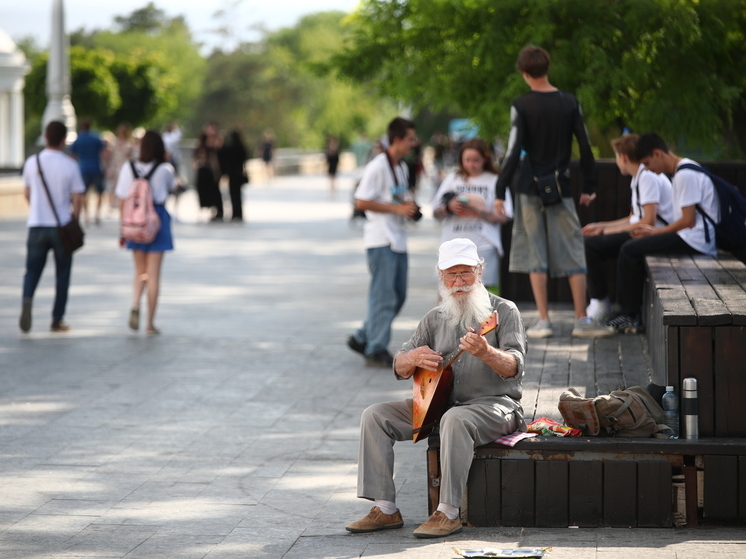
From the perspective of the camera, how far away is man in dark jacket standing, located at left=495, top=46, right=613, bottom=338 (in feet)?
26.5

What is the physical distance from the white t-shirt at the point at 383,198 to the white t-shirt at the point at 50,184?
309 cm

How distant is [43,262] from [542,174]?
5172mm

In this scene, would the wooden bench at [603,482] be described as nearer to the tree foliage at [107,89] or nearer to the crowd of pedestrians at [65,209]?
the crowd of pedestrians at [65,209]

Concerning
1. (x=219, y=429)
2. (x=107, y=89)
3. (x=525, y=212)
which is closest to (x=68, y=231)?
(x=219, y=429)

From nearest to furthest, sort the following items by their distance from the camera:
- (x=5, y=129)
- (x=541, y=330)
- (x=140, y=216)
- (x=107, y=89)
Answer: (x=541, y=330)
(x=140, y=216)
(x=5, y=129)
(x=107, y=89)

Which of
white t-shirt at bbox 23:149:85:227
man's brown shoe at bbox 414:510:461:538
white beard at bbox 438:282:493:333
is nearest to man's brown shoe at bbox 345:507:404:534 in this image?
man's brown shoe at bbox 414:510:461:538

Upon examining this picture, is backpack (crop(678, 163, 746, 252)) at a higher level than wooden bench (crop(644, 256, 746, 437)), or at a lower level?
higher

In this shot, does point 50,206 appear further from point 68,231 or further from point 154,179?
point 154,179

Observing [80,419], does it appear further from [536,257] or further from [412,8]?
[412,8]

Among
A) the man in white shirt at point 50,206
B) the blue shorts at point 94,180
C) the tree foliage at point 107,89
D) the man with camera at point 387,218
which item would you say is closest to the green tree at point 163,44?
the tree foliage at point 107,89

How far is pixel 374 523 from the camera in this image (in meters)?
5.52

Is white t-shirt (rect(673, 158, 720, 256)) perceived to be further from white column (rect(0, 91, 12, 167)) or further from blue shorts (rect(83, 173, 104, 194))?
white column (rect(0, 91, 12, 167))

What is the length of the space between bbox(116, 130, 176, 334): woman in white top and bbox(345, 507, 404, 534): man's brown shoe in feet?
19.4

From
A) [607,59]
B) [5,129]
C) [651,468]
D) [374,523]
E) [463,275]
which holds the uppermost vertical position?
[5,129]
